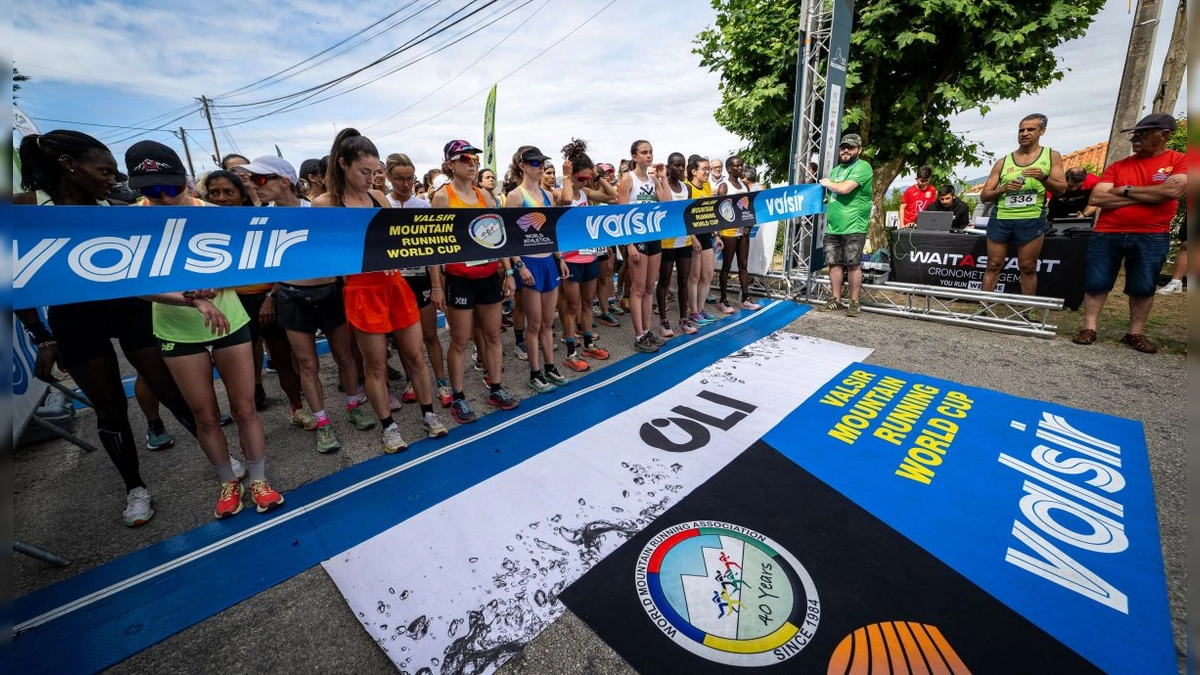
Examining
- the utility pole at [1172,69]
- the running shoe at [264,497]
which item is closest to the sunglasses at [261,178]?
the running shoe at [264,497]

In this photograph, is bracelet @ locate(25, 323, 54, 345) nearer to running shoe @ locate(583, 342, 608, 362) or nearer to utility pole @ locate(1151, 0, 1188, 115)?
running shoe @ locate(583, 342, 608, 362)

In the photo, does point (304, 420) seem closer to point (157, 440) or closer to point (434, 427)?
point (157, 440)

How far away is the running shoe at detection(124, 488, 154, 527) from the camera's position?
2.46 metres

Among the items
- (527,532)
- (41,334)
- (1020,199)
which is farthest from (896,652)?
(1020,199)

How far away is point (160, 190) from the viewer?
2.29m

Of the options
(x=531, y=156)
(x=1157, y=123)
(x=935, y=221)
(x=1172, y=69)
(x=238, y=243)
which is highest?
(x=1172, y=69)

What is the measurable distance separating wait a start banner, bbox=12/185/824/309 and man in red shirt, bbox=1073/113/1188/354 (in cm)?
504

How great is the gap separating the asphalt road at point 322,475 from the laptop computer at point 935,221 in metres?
2.93

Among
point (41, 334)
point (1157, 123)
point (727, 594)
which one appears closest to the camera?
point (727, 594)

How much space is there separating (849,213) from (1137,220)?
2.47 meters

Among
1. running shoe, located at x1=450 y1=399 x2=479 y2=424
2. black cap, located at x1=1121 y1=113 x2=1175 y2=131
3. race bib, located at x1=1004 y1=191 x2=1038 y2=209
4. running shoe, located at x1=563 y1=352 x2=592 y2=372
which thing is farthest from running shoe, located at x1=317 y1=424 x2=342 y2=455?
race bib, located at x1=1004 y1=191 x2=1038 y2=209

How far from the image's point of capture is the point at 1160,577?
1882 mm

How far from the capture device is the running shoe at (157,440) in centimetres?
325

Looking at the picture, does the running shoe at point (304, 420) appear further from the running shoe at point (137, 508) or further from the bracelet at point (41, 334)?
the bracelet at point (41, 334)
